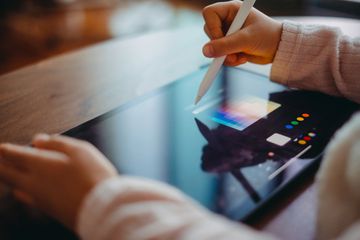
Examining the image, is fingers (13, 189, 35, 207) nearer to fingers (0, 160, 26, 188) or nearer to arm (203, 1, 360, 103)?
fingers (0, 160, 26, 188)

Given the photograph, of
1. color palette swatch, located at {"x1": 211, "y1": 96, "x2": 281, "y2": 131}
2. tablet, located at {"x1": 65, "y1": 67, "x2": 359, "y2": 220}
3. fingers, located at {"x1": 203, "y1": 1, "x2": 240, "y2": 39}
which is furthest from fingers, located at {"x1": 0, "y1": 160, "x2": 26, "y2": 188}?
fingers, located at {"x1": 203, "y1": 1, "x2": 240, "y2": 39}

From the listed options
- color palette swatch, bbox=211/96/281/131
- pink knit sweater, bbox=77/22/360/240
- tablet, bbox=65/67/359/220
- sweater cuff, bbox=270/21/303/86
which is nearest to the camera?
pink knit sweater, bbox=77/22/360/240

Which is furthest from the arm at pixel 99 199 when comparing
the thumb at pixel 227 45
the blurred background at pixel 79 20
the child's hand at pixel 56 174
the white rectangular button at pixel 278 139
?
the blurred background at pixel 79 20

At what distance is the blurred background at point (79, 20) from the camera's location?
219 cm

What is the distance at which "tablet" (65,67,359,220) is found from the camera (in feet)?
1.37

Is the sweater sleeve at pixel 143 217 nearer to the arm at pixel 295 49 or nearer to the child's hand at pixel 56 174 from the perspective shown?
the child's hand at pixel 56 174

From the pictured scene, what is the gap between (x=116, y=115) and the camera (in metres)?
0.56

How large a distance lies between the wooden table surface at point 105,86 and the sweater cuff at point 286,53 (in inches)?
2.8

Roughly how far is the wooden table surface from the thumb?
10 centimetres

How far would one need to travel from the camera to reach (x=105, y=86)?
2.29 feet

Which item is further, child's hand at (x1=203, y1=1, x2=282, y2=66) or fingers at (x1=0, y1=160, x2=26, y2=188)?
child's hand at (x1=203, y1=1, x2=282, y2=66)

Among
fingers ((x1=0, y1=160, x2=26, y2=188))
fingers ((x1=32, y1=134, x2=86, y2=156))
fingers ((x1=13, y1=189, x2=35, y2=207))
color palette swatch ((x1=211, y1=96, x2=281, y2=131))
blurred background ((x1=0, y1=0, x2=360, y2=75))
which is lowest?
blurred background ((x1=0, y1=0, x2=360, y2=75))

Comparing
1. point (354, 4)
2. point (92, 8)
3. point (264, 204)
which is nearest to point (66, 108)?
point (264, 204)

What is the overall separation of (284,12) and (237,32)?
6.02ft
